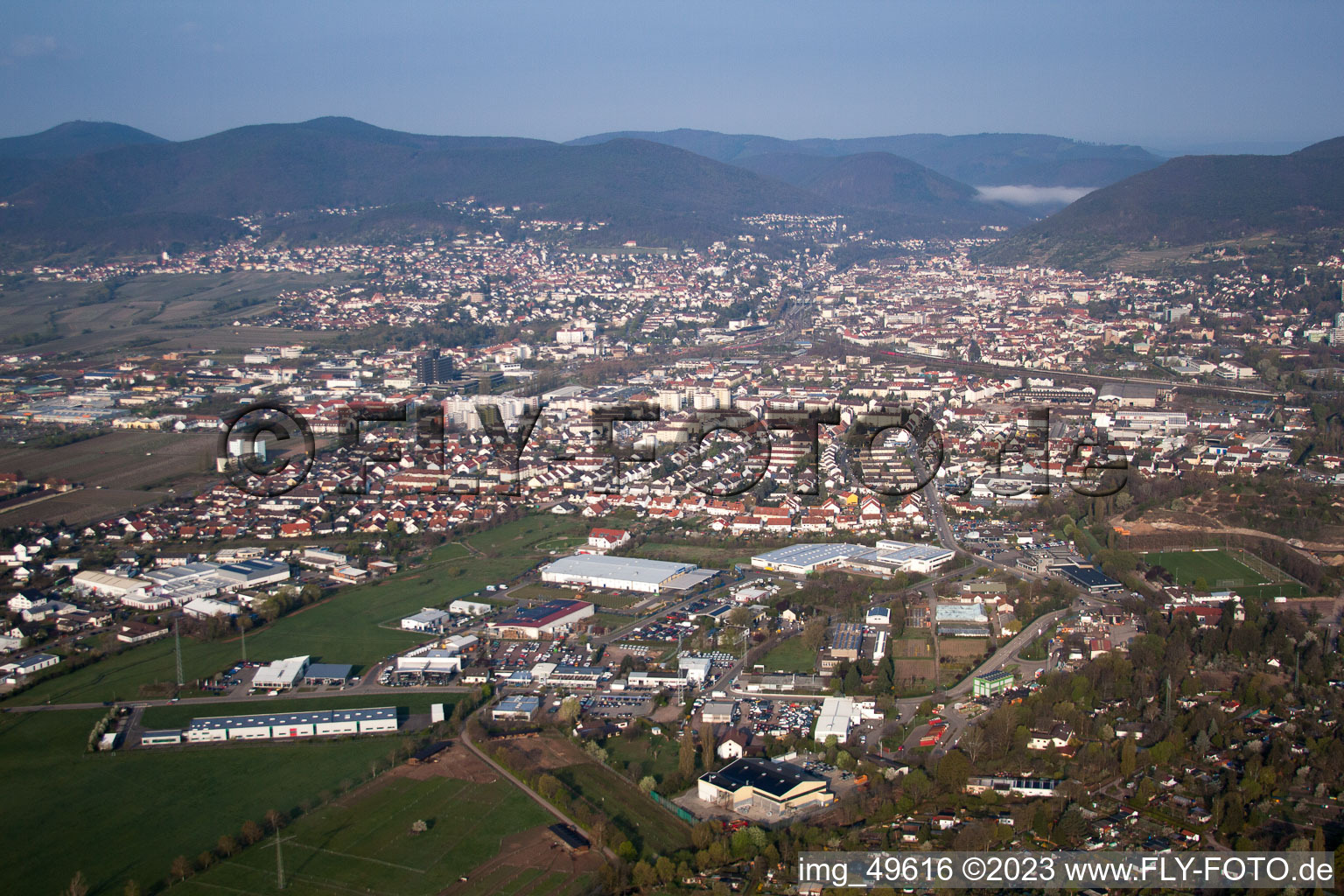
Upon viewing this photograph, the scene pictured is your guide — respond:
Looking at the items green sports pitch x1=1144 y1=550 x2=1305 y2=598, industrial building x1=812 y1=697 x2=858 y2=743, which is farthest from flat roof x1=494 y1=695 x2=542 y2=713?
green sports pitch x1=1144 y1=550 x2=1305 y2=598

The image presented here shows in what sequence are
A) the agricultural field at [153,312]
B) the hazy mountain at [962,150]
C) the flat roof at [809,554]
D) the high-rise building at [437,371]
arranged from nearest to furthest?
1. the flat roof at [809,554]
2. the high-rise building at [437,371]
3. the agricultural field at [153,312]
4. the hazy mountain at [962,150]

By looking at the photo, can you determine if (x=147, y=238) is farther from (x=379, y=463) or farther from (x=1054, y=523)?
(x=1054, y=523)

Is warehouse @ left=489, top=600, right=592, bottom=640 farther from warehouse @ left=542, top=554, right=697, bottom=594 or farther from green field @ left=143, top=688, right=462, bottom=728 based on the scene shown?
green field @ left=143, top=688, right=462, bottom=728

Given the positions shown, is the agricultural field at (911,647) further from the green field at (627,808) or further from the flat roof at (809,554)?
the green field at (627,808)

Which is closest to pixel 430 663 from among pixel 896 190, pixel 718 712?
pixel 718 712

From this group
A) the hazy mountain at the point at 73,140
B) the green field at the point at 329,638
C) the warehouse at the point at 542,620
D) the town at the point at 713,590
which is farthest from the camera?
the hazy mountain at the point at 73,140

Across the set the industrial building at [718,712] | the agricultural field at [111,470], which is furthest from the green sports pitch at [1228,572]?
the agricultural field at [111,470]
